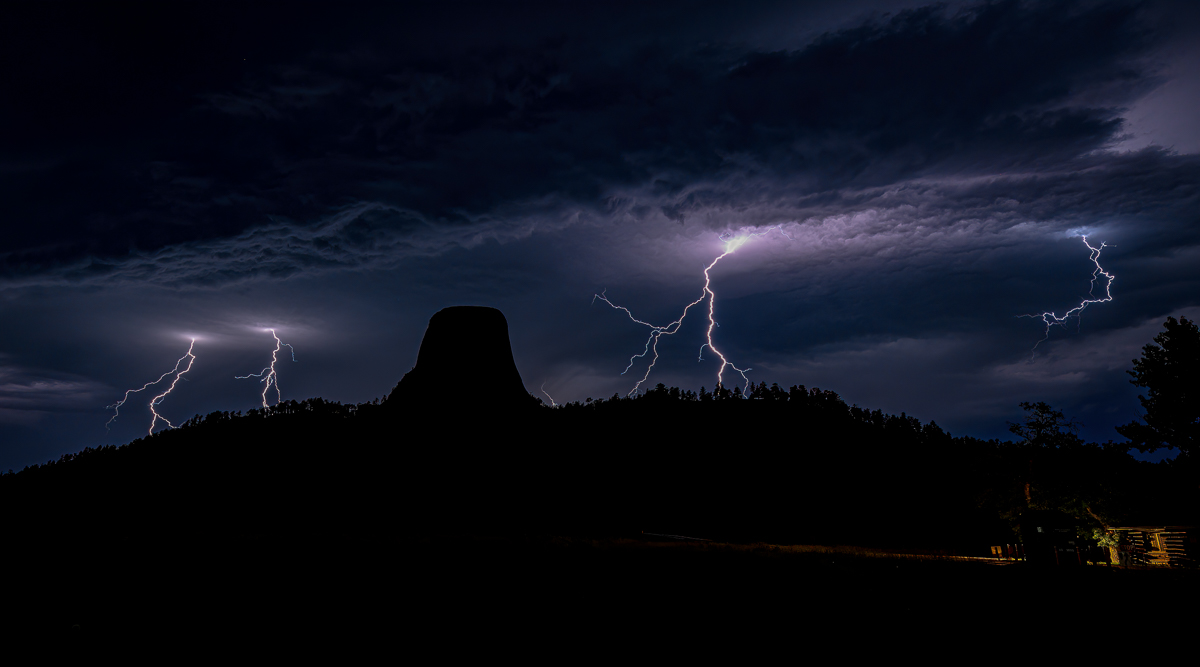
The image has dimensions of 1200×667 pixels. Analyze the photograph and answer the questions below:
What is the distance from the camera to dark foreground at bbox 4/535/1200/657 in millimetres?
6910

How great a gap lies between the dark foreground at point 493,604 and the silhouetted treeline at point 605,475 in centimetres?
1783

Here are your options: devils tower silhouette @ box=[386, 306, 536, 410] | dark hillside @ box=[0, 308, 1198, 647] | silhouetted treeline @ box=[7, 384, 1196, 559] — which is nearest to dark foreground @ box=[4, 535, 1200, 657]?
dark hillside @ box=[0, 308, 1198, 647]

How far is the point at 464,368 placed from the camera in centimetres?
3859

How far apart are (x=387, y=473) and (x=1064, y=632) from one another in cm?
3389

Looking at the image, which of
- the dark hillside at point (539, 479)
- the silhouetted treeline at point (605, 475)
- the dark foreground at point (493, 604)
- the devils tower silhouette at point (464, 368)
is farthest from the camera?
the devils tower silhouette at point (464, 368)

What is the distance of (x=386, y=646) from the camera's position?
6711 mm

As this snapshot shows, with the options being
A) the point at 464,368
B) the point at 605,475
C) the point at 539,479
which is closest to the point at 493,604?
the point at 539,479

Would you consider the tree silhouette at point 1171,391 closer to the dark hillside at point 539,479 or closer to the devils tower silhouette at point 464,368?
the dark hillside at point 539,479

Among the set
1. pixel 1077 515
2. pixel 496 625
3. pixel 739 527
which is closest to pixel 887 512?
pixel 739 527

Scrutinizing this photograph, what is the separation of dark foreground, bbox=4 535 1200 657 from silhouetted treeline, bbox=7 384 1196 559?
17834 mm

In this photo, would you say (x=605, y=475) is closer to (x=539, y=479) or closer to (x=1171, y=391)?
(x=539, y=479)

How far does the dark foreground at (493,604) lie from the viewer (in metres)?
6.91

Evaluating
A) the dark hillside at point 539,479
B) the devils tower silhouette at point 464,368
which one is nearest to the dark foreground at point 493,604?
the dark hillside at point 539,479

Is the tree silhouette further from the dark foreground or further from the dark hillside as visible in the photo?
the dark foreground
